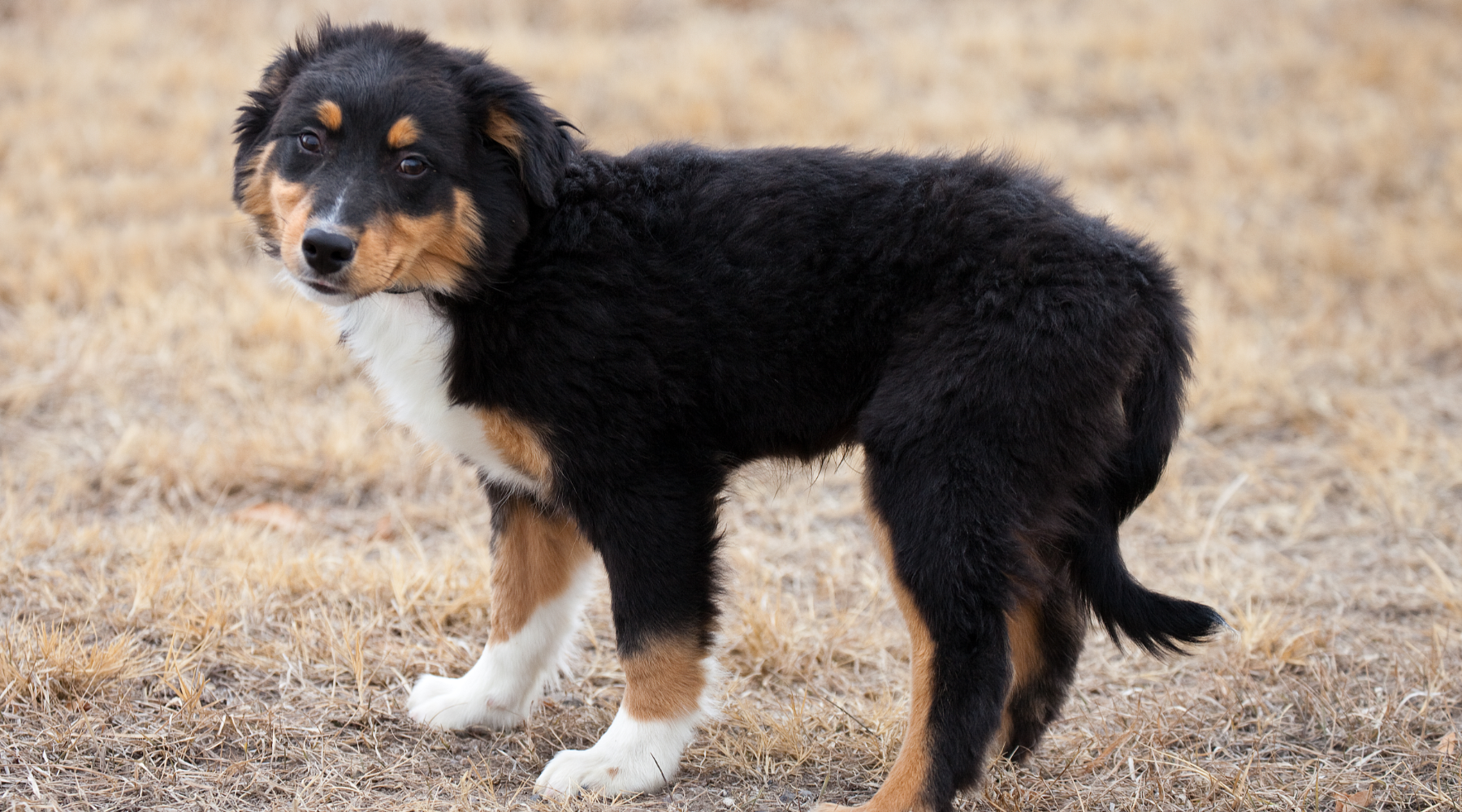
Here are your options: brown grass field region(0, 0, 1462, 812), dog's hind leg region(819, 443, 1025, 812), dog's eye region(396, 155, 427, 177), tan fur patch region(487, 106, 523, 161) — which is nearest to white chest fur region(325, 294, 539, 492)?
dog's eye region(396, 155, 427, 177)

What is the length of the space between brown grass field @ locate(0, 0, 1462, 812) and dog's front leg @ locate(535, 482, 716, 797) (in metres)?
0.12

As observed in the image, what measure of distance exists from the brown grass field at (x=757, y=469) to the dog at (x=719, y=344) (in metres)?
0.46

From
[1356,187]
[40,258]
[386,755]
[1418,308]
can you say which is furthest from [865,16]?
[386,755]

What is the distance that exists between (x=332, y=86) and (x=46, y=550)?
234 centimetres

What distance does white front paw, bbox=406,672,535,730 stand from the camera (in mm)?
3629

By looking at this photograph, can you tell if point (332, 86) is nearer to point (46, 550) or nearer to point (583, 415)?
point (583, 415)

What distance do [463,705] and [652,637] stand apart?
783mm

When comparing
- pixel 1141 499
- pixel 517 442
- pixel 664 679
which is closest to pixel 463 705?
pixel 664 679

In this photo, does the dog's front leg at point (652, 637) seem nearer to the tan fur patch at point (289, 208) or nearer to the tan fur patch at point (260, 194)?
the tan fur patch at point (289, 208)

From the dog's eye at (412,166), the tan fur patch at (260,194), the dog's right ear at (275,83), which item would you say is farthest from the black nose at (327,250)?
the dog's right ear at (275,83)

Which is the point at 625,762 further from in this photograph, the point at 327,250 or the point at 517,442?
the point at 327,250

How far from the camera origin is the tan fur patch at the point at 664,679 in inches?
126

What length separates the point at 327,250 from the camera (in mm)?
2951

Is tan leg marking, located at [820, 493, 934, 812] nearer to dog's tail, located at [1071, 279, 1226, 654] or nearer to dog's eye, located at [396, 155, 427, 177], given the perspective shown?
dog's tail, located at [1071, 279, 1226, 654]
